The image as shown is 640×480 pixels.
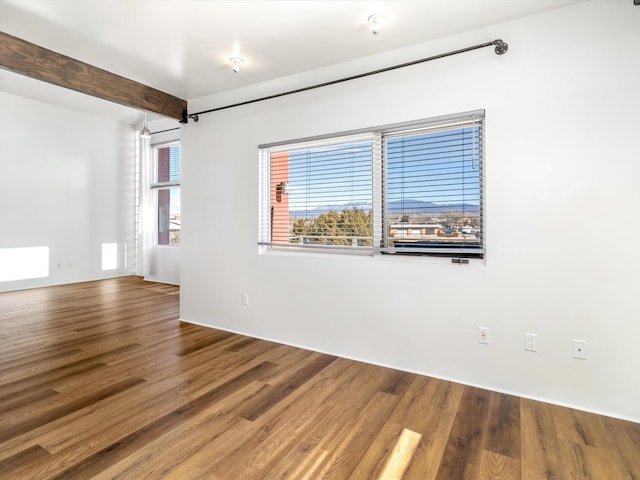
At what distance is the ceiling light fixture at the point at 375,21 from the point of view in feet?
7.83

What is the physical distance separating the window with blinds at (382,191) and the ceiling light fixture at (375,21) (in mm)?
738

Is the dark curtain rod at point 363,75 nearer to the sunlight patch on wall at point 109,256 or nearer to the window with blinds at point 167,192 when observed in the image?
the window with blinds at point 167,192

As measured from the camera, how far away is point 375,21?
7.93 ft

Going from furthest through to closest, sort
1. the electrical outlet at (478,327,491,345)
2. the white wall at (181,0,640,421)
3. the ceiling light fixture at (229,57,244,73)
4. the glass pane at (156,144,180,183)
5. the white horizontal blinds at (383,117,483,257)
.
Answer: the glass pane at (156,144,180,183)
the ceiling light fixture at (229,57,244,73)
the white horizontal blinds at (383,117,483,257)
the electrical outlet at (478,327,491,345)
the white wall at (181,0,640,421)

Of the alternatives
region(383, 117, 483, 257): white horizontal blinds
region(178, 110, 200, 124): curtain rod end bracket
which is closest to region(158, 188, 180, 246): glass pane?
region(178, 110, 200, 124): curtain rod end bracket

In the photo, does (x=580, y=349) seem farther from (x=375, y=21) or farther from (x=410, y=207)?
(x=375, y=21)

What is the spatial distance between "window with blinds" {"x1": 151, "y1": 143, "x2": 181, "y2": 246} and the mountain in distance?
4.57m

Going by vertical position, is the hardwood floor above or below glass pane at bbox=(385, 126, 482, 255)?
below

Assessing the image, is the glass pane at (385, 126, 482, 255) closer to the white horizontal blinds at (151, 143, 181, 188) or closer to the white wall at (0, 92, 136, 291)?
the white horizontal blinds at (151, 143, 181, 188)

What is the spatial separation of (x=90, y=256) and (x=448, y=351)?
7.04 metres

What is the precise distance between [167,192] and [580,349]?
23.3 ft

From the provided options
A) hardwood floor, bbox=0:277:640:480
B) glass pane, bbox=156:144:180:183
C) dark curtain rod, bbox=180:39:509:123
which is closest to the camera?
hardwood floor, bbox=0:277:640:480

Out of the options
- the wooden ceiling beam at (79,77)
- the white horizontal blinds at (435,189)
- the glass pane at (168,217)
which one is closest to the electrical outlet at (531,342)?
the white horizontal blinds at (435,189)

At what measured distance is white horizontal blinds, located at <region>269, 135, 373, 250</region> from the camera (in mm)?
3174
